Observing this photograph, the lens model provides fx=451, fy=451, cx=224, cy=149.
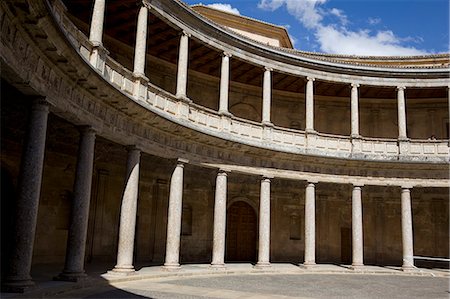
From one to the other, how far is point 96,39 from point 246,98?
41.8 ft

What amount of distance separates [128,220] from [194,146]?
14.5 ft

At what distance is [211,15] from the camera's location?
2712 centimetres

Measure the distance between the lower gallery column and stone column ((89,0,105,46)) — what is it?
32.8 feet

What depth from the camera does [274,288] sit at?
1387cm

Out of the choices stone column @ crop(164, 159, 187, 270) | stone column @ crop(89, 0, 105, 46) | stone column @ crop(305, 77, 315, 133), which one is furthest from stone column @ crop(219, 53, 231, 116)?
stone column @ crop(89, 0, 105, 46)

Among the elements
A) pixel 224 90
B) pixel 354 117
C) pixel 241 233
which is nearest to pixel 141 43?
pixel 224 90

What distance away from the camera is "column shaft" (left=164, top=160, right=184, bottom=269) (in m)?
16.5

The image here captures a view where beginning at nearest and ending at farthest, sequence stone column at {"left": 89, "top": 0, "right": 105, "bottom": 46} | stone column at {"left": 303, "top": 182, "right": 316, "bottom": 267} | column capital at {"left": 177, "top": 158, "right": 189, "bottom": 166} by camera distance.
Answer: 1. stone column at {"left": 89, "top": 0, "right": 105, "bottom": 46}
2. column capital at {"left": 177, "top": 158, "right": 189, "bottom": 166}
3. stone column at {"left": 303, "top": 182, "right": 316, "bottom": 267}

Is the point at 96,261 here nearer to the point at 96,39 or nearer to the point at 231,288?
the point at 231,288

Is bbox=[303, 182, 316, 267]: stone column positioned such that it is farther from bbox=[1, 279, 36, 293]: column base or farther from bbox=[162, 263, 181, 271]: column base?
bbox=[1, 279, 36, 293]: column base

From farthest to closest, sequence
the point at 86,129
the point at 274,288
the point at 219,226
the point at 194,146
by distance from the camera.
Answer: the point at 219,226, the point at 194,146, the point at 274,288, the point at 86,129

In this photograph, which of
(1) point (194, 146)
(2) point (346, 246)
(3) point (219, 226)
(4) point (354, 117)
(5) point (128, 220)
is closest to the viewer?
(5) point (128, 220)

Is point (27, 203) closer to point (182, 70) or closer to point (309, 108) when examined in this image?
point (182, 70)

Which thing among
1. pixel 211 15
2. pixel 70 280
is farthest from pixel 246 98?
pixel 70 280
